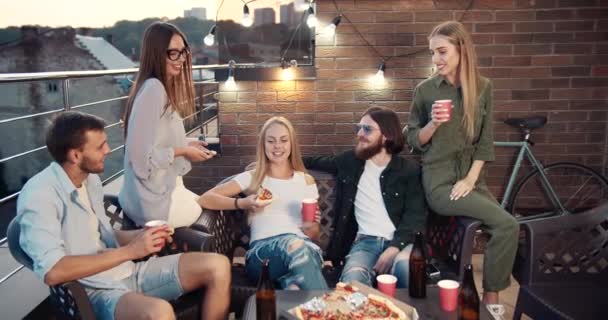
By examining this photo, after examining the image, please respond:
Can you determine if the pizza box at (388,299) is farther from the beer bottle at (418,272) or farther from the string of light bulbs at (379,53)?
the string of light bulbs at (379,53)

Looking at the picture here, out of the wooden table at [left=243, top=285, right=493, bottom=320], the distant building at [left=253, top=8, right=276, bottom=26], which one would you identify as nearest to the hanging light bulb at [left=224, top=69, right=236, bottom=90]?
the distant building at [left=253, top=8, right=276, bottom=26]

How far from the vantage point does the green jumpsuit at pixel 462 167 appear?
3078 millimetres

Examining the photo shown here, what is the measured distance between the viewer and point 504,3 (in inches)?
169

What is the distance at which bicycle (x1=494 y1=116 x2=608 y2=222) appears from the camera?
4473mm

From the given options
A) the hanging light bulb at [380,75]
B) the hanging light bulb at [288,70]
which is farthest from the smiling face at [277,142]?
the hanging light bulb at [380,75]

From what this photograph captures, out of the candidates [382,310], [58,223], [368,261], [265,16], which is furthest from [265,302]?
[265,16]

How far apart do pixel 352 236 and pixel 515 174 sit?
6.42 feet

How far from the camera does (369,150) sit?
314 centimetres

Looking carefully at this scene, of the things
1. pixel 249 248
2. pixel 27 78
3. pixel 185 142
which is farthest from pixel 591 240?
pixel 27 78

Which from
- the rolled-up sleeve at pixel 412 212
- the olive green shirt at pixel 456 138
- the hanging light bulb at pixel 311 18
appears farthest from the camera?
the hanging light bulb at pixel 311 18

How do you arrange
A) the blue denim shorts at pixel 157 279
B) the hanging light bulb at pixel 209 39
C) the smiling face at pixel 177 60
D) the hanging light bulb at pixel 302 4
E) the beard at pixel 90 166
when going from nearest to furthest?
the beard at pixel 90 166 → the blue denim shorts at pixel 157 279 → the smiling face at pixel 177 60 → the hanging light bulb at pixel 302 4 → the hanging light bulb at pixel 209 39

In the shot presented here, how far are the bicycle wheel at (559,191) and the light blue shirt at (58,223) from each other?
3.34 m

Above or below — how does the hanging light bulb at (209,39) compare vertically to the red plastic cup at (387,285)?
above

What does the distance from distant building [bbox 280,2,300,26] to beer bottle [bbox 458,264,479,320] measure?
3.30 meters
